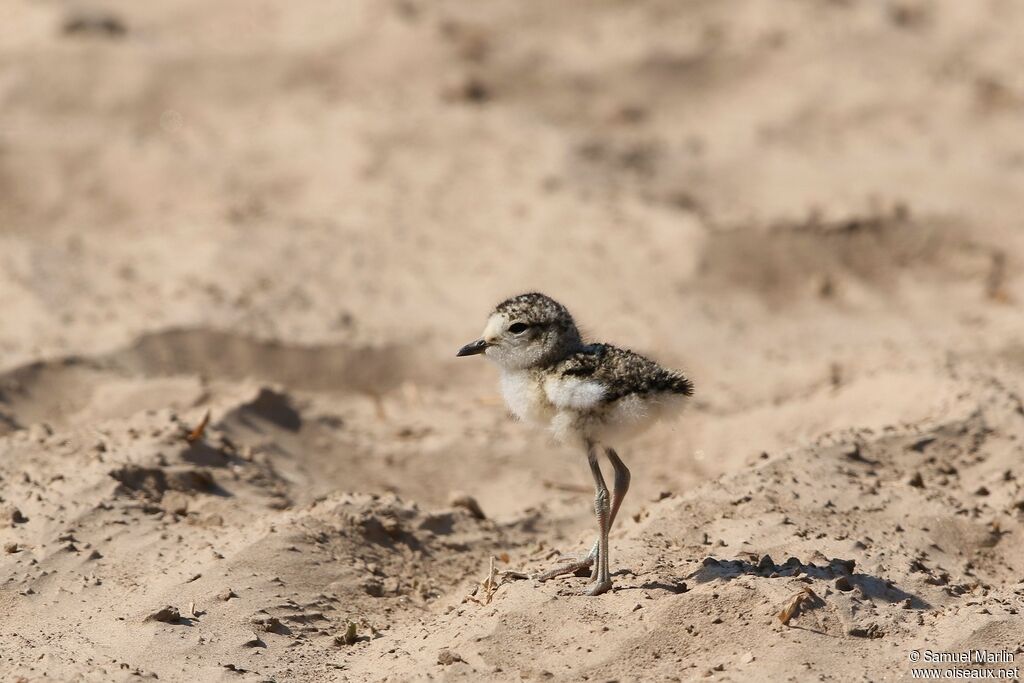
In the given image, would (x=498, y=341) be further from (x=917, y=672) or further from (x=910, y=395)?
(x=910, y=395)

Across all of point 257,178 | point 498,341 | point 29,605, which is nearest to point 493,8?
point 257,178

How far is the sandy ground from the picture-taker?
4801mm

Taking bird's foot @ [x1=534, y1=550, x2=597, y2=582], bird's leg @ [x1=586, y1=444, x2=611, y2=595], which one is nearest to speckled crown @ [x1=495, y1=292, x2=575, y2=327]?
bird's leg @ [x1=586, y1=444, x2=611, y2=595]

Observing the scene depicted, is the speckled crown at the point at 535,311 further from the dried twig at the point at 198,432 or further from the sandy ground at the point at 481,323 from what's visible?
the dried twig at the point at 198,432

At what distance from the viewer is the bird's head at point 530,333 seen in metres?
5.03

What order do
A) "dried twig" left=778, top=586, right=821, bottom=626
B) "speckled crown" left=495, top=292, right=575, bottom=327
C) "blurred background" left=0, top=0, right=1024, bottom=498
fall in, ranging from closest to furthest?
"dried twig" left=778, top=586, right=821, bottom=626 → "speckled crown" left=495, top=292, right=575, bottom=327 → "blurred background" left=0, top=0, right=1024, bottom=498

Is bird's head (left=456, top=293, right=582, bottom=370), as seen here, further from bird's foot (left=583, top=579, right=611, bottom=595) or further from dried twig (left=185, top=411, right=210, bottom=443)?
dried twig (left=185, top=411, right=210, bottom=443)

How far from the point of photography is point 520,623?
4.64 metres

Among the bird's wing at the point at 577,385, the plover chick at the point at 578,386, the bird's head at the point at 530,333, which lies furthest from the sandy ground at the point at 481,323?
the bird's head at the point at 530,333

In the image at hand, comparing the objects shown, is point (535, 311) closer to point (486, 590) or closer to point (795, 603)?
point (486, 590)

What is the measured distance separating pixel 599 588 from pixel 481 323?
3.31 metres

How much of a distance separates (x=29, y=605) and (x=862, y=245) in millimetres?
5532

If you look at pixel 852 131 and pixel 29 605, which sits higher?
pixel 852 131

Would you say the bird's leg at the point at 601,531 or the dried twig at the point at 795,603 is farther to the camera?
the bird's leg at the point at 601,531
